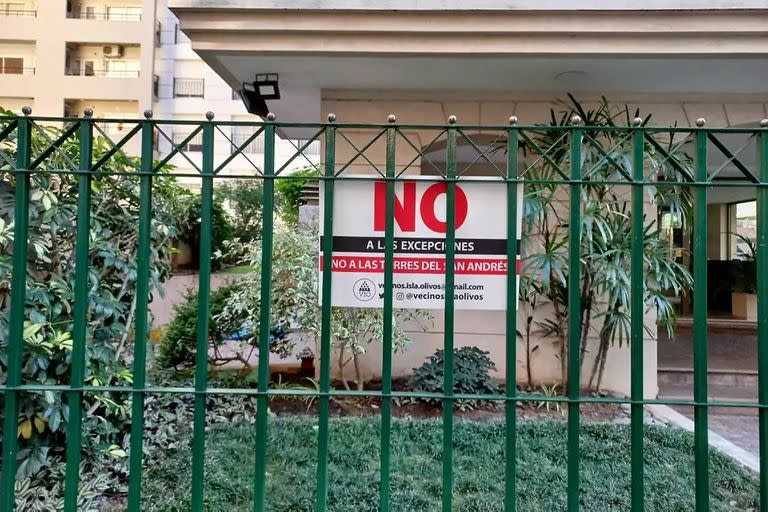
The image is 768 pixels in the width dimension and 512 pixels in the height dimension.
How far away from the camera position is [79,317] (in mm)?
2053

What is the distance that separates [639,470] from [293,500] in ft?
6.12

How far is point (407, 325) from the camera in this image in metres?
5.01

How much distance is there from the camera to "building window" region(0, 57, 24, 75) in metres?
19.0

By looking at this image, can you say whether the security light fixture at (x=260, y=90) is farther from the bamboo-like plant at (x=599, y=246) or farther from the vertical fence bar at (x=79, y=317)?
the vertical fence bar at (x=79, y=317)

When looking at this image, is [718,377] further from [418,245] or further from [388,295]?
[388,295]

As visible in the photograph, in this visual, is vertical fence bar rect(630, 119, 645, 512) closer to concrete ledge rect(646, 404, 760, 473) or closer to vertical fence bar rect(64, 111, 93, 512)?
concrete ledge rect(646, 404, 760, 473)

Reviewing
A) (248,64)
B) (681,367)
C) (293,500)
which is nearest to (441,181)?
(293,500)

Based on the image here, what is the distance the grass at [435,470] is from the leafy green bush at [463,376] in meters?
0.50

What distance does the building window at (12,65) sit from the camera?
19.0 metres

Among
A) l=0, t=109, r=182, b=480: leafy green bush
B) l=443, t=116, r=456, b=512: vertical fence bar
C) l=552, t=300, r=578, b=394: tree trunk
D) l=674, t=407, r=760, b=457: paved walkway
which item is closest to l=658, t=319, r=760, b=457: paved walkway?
l=674, t=407, r=760, b=457: paved walkway

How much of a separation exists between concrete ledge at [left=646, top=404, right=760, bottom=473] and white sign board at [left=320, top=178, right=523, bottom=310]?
8.65 feet

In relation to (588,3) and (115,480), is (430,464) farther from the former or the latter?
(588,3)

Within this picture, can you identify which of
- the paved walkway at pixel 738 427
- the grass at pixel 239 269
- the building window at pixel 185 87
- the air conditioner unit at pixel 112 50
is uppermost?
the air conditioner unit at pixel 112 50

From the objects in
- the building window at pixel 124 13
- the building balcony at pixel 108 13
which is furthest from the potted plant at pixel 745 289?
the building window at pixel 124 13
